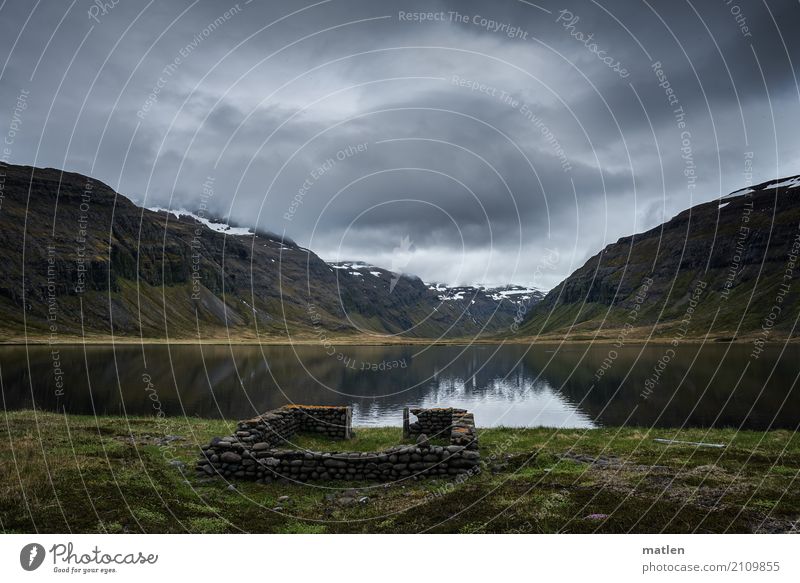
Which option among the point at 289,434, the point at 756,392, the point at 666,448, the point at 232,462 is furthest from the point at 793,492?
the point at 756,392

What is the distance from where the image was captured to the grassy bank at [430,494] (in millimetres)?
11594

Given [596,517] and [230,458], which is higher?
[596,517]

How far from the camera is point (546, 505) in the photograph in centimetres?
1291

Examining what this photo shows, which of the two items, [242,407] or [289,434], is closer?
[289,434]

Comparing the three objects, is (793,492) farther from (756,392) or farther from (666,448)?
(756,392)

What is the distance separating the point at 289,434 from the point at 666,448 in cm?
1814

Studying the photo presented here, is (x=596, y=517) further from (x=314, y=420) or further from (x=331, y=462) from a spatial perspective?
(x=314, y=420)
